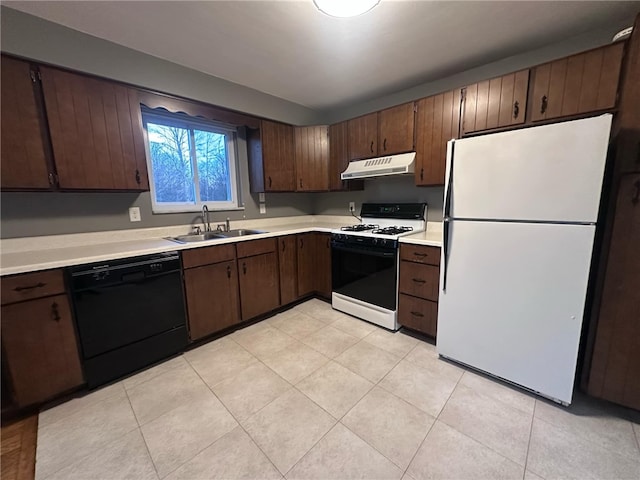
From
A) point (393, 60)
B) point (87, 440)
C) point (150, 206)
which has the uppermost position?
point (393, 60)

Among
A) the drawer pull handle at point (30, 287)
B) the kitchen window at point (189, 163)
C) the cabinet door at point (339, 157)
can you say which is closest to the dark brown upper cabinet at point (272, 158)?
the kitchen window at point (189, 163)

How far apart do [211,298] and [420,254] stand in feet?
6.12

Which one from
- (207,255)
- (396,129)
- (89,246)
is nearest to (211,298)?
(207,255)

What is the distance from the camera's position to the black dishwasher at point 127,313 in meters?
1.69

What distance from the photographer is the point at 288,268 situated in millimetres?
2904

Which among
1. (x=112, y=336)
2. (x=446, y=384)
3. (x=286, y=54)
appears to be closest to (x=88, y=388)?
(x=112, y=336)

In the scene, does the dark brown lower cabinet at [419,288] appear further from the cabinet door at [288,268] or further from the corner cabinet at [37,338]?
the corner cabinet at [37,338]

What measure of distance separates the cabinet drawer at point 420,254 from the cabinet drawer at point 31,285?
2451mm

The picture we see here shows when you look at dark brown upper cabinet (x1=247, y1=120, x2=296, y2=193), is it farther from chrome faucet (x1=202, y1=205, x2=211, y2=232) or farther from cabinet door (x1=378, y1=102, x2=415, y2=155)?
cabinet door (x1=378, y1=102, x2=415, y2=155)

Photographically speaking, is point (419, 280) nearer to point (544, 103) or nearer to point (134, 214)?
point (544, 103)

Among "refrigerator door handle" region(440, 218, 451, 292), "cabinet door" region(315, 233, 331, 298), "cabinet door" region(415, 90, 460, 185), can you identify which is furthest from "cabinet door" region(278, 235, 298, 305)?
"refrigerator door handle" region(440, 218, 451, 292)

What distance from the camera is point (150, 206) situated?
94.2 inches

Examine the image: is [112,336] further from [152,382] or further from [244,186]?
[244,186]

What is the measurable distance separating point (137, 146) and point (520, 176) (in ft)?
9.04
